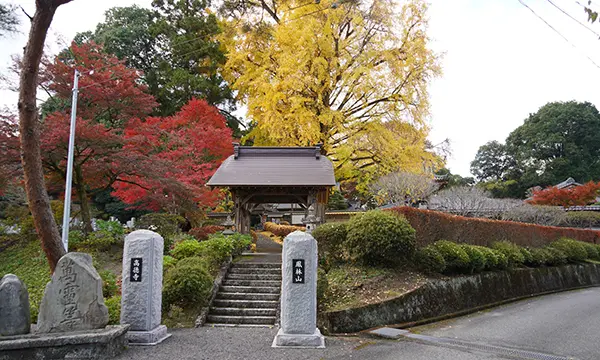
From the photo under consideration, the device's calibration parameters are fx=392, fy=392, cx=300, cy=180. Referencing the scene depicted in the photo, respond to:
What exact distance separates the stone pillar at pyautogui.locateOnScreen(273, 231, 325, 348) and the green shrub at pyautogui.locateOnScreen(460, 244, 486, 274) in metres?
6.35

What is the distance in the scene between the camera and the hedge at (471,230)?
35.2 feet

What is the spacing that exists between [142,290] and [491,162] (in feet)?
174

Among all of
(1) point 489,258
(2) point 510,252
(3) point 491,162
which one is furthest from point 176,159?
(3) point 491,162

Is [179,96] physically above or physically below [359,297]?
above

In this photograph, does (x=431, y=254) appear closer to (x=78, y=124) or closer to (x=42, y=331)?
(x=42, y=331)

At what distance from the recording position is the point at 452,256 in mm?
10484

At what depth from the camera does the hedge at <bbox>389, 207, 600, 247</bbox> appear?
10.7m

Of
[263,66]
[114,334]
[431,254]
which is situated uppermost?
[263,66]

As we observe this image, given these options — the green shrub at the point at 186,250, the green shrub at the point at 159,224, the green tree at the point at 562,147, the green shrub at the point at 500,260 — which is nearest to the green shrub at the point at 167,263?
the green shrub at the point at 186,250

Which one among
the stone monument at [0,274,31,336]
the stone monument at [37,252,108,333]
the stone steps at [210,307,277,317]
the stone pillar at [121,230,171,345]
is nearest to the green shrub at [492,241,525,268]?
the stone steps at [210,307,277,317]

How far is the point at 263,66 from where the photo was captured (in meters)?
17.2

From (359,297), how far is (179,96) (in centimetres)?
1919

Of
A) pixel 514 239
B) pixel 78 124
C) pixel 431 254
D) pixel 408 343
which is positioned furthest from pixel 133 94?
pixel 514 239

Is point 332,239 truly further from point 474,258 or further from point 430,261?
point 474,258
